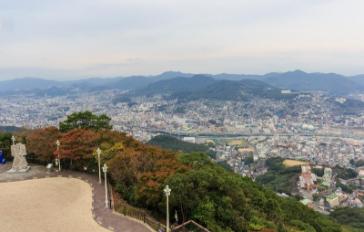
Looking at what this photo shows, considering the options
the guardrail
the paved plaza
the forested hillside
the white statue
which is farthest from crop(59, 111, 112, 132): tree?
the guardrail

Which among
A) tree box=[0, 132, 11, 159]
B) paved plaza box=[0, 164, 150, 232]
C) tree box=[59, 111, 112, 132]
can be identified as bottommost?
paved plaza box=[0, 164, 150, 232]

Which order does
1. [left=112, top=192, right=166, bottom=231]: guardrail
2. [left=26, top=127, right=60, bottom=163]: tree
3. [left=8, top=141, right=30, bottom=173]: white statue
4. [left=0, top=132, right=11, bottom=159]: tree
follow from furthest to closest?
1. [left=0, top=132, right=11, bottom=159]: tree
2. [left=26, top=127, right=60, bottom=163]: tree
3. [left=8, top=141, right=30, bottom=173]: white statue
4. [left=112, top=192, right=166, bottom=231]: guardrail

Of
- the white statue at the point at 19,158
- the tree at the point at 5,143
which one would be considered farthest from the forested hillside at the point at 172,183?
the white statue at the point at 19,158

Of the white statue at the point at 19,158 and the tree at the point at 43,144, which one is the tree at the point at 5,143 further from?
the white statue at the point at 19,158

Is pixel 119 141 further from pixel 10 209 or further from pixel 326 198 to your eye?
pixel 326 198

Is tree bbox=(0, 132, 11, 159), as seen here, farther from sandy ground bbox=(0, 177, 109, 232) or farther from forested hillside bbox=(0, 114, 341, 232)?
sandy ground bbox=(0, 177, 109, 232)

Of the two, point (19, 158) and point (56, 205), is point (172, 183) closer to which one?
point (56, 205)

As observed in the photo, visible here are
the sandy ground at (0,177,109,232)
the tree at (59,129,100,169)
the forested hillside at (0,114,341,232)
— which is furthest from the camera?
the tree at (59,129,100,169)
